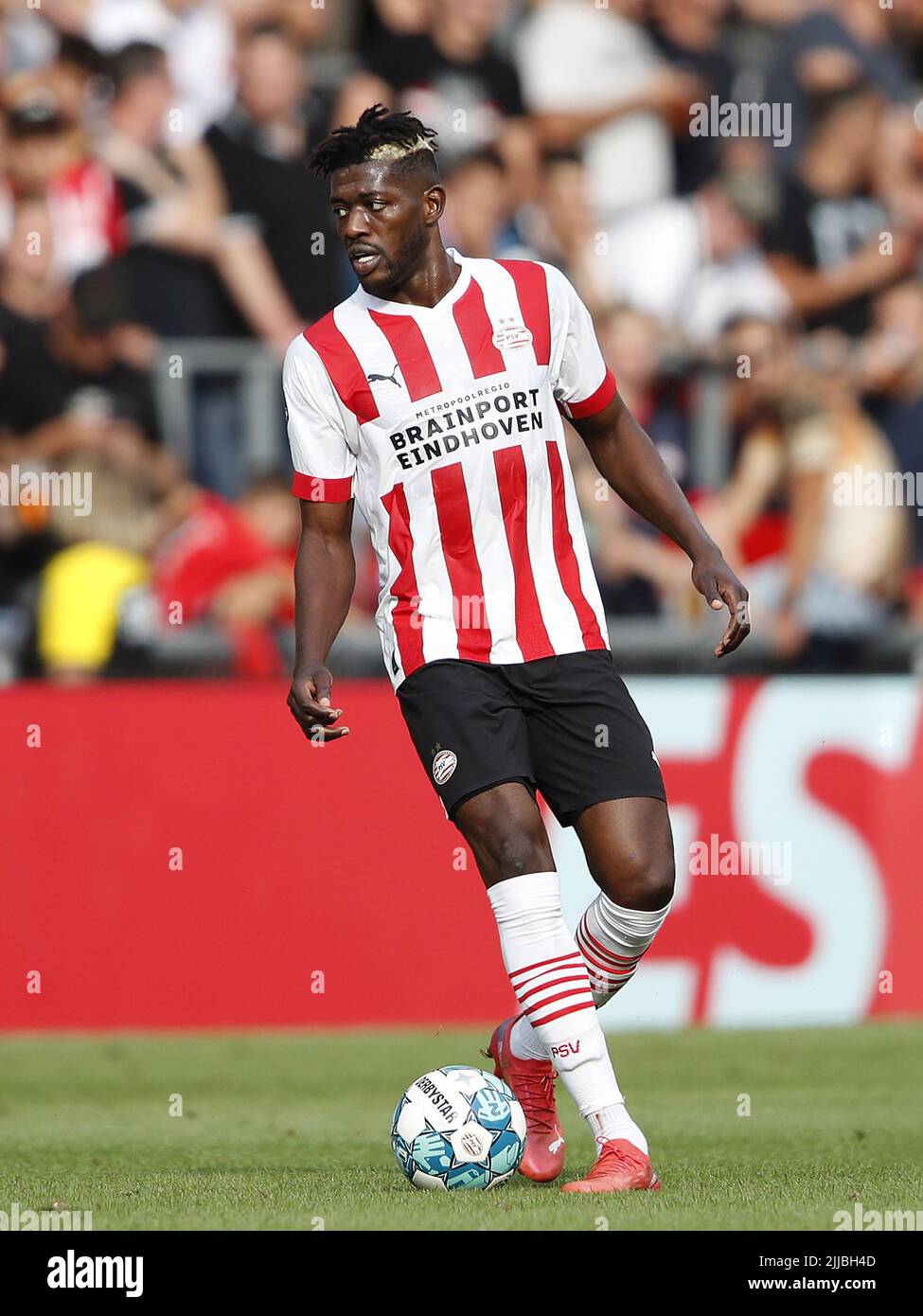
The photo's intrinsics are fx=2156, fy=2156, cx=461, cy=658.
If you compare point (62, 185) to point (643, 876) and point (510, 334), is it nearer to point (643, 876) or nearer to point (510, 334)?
point (510, 334)

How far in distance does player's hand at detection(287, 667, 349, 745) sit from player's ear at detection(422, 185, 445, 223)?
1230 millimetres

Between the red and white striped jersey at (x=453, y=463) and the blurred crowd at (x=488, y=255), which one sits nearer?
the red and white striped jersey at (x=453, y=463)

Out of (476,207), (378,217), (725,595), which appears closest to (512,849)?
(725,595)

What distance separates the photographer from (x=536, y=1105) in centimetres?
582

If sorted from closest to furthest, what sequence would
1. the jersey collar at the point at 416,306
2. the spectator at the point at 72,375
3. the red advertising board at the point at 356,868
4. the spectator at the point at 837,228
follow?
1. the jersey collar at the point at 416,306
2. the red advertising board at the point at 356,868
3. the spectator at the point at 72,375
4. the spectator at the point at 837,228

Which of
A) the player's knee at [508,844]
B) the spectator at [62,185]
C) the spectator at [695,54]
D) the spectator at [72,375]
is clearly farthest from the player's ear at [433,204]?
the spectator at [695,54]

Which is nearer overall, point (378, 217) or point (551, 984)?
point (551, 984)

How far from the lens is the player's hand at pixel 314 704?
5.28 meters

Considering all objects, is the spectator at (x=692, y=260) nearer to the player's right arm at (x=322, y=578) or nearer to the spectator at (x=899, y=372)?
the spectator at (x=899, y=372)

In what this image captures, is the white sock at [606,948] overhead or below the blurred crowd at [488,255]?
below

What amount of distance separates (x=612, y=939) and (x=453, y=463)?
132cm

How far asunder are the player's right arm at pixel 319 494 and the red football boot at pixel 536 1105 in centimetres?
107

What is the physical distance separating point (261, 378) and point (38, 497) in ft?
4.12
